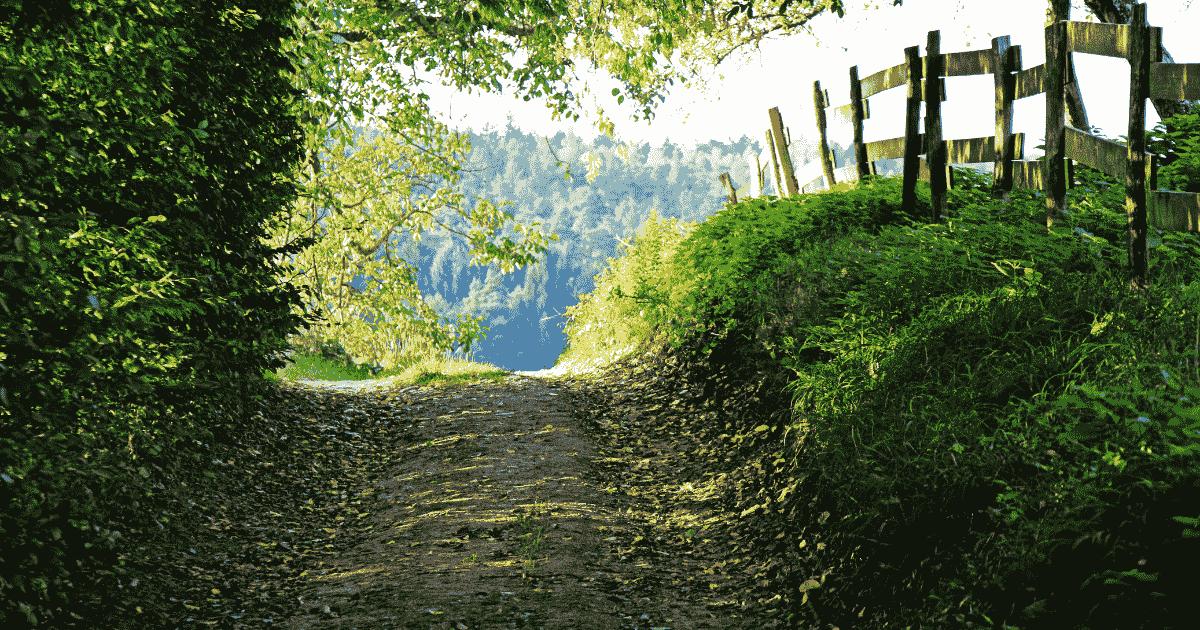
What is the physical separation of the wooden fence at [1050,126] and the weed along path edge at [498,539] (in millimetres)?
3635

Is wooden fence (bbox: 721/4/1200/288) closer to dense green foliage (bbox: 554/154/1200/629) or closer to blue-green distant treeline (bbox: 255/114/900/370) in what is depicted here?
dense green foliage (bbox: 554/154/1200/629)

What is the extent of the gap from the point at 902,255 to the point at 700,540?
2821 mm

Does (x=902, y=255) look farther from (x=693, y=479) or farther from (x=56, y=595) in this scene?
(x=56, y=595)

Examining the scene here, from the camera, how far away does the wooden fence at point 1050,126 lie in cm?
468

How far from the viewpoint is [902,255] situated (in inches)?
232

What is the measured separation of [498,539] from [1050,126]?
517 centimetres

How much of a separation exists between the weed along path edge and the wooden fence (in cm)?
364

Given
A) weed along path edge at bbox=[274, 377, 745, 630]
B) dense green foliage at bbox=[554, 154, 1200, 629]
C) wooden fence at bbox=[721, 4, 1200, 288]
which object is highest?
wooden fence at bbox=[721, 4, 1200, 288]

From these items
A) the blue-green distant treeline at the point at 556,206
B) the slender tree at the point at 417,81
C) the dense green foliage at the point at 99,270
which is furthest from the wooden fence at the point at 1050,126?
the blue-green distant treeline at the point at 556,206

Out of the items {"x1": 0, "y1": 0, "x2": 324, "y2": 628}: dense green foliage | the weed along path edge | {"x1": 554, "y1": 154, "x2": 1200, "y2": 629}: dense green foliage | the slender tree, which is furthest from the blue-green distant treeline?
{"x1": 554, "y1": 154, "x2": 1200, "y2": 629}: dense green foliage

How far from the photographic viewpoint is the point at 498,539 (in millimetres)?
5027

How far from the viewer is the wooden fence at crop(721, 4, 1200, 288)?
468 cm

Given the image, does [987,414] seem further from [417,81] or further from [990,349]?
[417,81]

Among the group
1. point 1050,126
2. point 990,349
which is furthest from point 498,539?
point 1050,126
